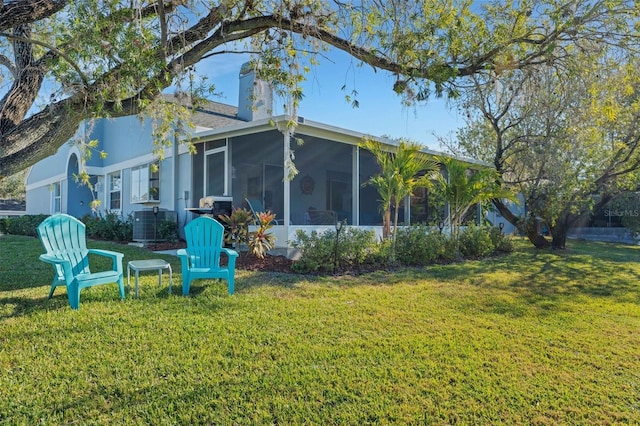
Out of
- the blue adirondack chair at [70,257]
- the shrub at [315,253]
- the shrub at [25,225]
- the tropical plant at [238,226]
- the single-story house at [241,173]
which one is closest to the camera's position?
the blue adirondack chair at [70,257]

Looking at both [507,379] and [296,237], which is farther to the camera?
[296,237]

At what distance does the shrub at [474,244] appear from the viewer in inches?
425

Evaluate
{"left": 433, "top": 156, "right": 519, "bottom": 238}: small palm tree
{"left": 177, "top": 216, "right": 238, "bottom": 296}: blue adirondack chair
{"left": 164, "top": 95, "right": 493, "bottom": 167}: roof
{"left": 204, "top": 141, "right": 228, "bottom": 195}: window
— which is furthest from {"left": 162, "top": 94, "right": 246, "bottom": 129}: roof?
{"left": 433, "top": 156, "right": 519, "bottom": 238}: small palm tree

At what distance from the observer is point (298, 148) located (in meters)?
12.0

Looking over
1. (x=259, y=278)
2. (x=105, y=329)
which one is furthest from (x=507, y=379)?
(x=259, y=278)

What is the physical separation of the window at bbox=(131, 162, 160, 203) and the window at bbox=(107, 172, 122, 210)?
67.9 inches

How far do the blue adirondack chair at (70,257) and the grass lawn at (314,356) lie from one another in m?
0.29

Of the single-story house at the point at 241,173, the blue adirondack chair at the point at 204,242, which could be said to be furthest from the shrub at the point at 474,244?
the blue adirondack chair at the point at 204,242

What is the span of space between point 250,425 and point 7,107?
381 cm

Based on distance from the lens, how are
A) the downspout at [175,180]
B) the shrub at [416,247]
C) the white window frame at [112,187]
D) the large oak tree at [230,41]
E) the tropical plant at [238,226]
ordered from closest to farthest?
1. the large oak tree at [230,41]
2. the tropical plant at [238,226]
3. the shrub at [416,247]
4. the downspout at [175,180]
5. the white window frame at [112,187]

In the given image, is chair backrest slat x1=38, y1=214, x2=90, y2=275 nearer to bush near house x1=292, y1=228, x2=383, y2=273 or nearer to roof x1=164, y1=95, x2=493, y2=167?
roof x1=164, y1=95, x2=493, y2=167

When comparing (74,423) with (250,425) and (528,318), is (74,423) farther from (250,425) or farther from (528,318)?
(528,318)

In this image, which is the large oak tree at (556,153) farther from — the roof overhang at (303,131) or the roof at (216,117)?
the roof at (216,117)

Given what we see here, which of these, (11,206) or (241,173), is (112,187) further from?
(11,206)
